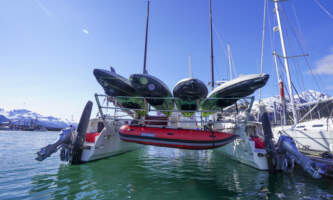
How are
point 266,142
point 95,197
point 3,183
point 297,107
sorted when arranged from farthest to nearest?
point 297,107, point 266,142, point 3,183, point 95,197

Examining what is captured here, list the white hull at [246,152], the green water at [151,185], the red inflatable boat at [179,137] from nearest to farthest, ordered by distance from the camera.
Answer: the green water at [151,185] → the red inflatable boat at [179,137] → the white hull at [246,152]

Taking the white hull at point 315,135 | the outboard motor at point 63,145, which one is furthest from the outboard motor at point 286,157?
the outboard motor at point 63,145

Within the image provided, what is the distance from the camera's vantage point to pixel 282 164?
17.2 ft

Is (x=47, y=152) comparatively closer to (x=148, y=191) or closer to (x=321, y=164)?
(x=148, y=191)

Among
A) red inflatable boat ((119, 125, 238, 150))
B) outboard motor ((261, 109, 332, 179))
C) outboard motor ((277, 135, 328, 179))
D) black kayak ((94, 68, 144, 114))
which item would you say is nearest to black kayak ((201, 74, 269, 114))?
red inflatable boat ((119, 125, 238, 150))

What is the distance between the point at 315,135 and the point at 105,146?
11160mm

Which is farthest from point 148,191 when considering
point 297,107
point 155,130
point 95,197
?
point 297,107

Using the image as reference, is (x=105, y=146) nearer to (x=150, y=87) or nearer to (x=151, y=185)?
(x=151, y=185)

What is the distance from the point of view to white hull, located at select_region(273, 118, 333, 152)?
23.1 ft

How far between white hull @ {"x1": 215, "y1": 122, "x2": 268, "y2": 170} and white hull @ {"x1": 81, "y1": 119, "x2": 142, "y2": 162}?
6304 millimetres

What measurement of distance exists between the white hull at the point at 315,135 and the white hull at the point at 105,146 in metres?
10.6

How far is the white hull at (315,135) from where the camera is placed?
7.04m

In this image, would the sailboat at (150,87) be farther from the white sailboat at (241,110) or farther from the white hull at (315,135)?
the white hull at (315,135)

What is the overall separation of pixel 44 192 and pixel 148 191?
2.62 meters
